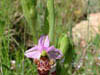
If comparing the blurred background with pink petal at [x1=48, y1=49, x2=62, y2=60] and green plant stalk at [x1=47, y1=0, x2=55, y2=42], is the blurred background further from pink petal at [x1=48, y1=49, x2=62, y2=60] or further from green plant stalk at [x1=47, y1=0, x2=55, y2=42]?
pink petal at [x1=48, y1=49, x2=62, y2=60]

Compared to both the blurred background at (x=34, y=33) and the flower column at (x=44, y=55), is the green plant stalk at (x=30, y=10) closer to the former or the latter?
the blurred background at (x=34, y=33)

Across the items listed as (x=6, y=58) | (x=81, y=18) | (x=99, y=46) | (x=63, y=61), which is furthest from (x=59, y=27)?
(x=81, y=18)

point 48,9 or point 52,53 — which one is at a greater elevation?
point 48,9

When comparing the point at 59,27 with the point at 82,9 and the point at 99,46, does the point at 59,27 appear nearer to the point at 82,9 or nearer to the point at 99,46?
the point at 99,46

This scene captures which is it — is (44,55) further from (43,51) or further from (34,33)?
(34,33)

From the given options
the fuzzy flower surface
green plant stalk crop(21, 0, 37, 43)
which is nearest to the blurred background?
green plant stalk crop(21, 0, 37, 43)

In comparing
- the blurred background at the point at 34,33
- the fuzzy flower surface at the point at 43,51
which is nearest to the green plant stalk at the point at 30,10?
the blurred background at the point at 34,33

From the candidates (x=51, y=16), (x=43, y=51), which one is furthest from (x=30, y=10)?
(x=43, y=51)
